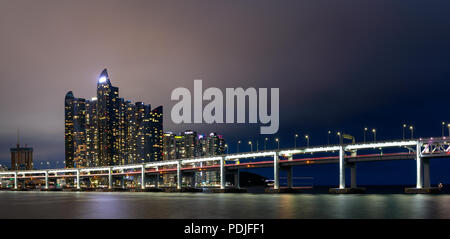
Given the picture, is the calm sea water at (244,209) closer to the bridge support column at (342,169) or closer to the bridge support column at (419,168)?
the bridge support column at (419,168)

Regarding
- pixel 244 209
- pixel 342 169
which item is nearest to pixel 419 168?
pixel 342 169

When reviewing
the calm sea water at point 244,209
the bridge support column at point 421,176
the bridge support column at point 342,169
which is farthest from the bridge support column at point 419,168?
the calm sea water at point 244,209

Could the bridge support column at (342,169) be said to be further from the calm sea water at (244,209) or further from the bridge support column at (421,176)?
the calm sea water at (244,209)

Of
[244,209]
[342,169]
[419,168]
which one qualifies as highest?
[419,168]

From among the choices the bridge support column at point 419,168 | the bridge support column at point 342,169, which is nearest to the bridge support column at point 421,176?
the bridge support column at point 419,168

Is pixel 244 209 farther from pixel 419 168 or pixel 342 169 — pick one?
pixel 342 169

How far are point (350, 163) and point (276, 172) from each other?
21389mm

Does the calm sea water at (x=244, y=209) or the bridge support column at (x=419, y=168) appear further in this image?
the bridge support column at (x=419, y=168)

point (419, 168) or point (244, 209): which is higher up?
point (419, 168)

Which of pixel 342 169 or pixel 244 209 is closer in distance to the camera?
pixel 244 209
